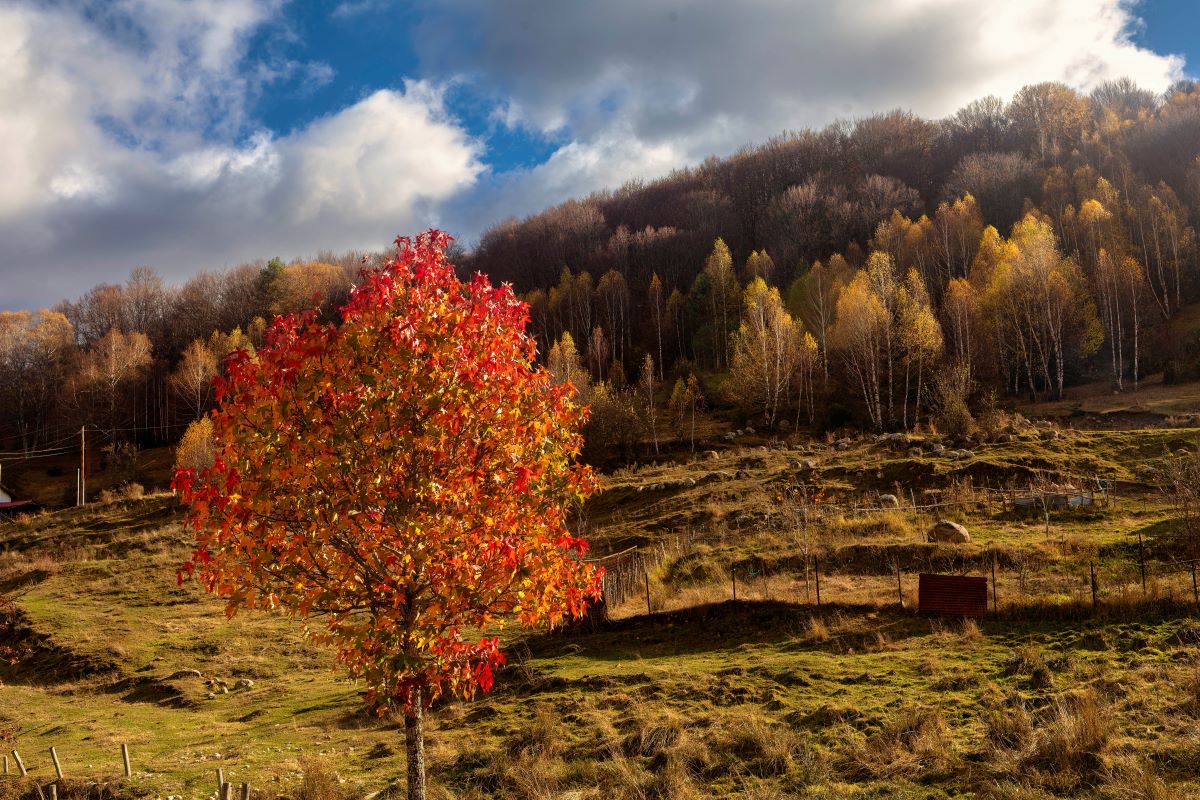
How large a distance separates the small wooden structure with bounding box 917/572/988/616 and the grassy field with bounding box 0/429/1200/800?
50 cm

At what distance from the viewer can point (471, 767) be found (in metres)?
13.3

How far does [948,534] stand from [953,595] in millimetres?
6677

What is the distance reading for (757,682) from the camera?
16.0m

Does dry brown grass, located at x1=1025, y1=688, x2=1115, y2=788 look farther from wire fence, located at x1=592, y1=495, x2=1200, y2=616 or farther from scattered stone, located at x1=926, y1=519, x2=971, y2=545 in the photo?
scattered stone, located at x1=926, y1=519, x2=971, y2=545

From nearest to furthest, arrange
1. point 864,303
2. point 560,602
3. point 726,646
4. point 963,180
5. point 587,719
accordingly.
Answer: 1. point 560,602
2. point 587,719
3. point 726,646
4. point 864,303
5. point 963,180

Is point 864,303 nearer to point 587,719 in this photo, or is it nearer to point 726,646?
point 726,646

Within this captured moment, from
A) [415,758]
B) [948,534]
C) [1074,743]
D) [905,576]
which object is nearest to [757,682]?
[1074,743]

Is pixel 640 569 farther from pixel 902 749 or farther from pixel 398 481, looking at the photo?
pixel 398 481

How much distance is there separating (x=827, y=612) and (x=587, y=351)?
74976mm

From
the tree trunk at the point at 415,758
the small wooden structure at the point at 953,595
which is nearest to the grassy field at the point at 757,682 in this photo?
the small wooden structure at the point at 953,595

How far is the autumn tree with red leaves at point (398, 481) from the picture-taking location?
8383 millimetres

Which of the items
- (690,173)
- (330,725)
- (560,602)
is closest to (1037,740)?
(560,602)

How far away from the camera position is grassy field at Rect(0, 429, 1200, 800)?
11.3 m

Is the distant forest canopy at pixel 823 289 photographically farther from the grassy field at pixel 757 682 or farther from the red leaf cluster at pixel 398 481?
the red leaf cluster at pixel 398 481
